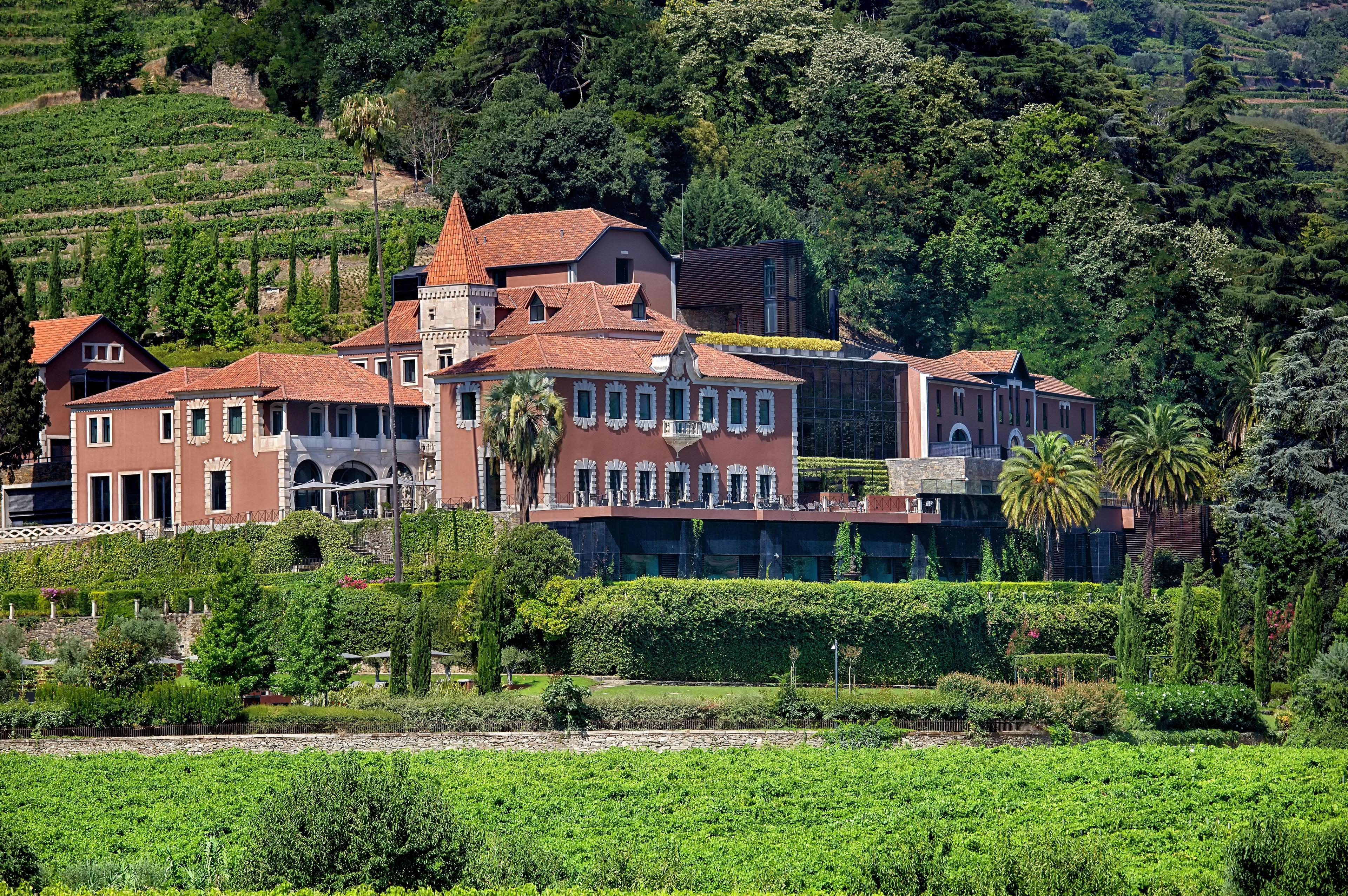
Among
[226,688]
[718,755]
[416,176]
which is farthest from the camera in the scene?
[416,176]

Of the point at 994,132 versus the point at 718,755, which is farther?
the point at 994,132

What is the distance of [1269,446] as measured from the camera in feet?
282

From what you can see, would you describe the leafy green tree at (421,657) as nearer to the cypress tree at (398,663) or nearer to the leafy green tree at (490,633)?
the cypress tree at (398,663)

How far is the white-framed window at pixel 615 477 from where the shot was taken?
78250 millimetres

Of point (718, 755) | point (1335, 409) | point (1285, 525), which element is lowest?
point (718, 755)

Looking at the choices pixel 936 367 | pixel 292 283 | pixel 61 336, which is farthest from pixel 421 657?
pixel 292 283

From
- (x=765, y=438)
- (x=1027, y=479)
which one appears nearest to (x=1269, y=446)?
(x=1027, y=479)

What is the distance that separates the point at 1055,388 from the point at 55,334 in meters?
53.6

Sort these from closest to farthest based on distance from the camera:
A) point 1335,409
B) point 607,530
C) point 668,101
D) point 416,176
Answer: point 607,530
point 1335,409
point 668,101
point 416,176

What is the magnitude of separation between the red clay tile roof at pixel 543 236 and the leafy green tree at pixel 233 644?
3139 centimetres

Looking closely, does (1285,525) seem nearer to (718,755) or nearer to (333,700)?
(718,755)

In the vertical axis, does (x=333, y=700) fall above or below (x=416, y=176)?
below

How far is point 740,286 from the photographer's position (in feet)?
327

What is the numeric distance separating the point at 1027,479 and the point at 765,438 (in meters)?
11.9
